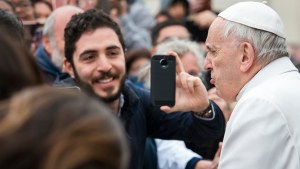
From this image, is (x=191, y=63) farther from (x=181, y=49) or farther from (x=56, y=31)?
(x=56, y=31)

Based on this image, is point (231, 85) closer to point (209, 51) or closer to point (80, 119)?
point (209, 51)

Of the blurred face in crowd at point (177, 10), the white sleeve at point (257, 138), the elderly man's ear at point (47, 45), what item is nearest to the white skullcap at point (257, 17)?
the white sleeve at point (257, 138)

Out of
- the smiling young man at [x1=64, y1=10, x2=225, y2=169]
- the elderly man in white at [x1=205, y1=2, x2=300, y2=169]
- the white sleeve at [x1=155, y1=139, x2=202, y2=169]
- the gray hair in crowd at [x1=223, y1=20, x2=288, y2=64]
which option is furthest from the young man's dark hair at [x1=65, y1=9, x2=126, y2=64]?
the gray hair in crowd at [x1=223, y1=20, x2=288, y2=64]

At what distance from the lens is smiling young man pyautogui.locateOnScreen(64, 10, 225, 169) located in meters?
4.34

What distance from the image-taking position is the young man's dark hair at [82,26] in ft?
15.1

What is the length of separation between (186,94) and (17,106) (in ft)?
9.12

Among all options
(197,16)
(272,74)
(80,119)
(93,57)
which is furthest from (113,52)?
(197,16)

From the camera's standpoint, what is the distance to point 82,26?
4.61 metres

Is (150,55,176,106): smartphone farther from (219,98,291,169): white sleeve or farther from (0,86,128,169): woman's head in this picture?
(0,86,128,169): woman's head

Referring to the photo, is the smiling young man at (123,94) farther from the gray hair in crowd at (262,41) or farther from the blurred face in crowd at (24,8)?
the blurred face in crowd at (24,8)

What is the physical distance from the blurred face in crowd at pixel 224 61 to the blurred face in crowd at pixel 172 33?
394 cm

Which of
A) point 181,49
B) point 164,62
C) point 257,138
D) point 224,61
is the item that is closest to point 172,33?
point 181,49

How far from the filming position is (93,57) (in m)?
4.55

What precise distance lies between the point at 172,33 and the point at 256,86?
440cm
